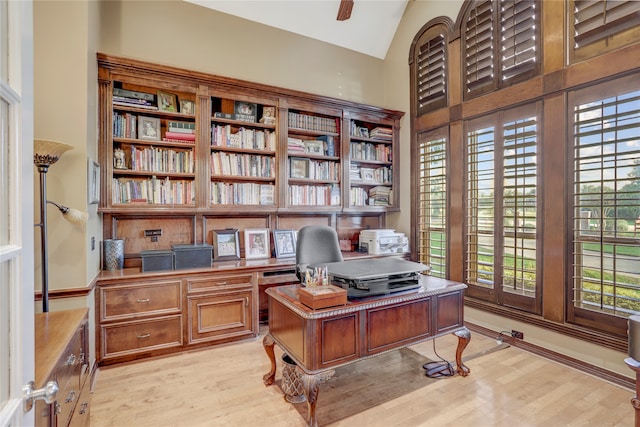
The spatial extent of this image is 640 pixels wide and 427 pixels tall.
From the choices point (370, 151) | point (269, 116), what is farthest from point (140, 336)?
point (370, 151)

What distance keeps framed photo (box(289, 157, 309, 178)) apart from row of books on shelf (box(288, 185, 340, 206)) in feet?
0.43

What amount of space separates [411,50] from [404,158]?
1.38 metres

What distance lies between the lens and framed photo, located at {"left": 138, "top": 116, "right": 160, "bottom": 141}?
3.03 metres

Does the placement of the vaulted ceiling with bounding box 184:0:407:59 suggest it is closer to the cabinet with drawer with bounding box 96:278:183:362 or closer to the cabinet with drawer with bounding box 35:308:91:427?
the cabinet with drawer with bounding box 96:278:183:362

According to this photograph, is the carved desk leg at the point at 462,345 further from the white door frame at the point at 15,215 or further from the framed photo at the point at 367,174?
the white door frame at the point at 15,215

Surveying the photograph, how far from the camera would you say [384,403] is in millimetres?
2109

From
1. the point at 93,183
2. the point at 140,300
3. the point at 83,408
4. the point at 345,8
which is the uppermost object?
the point at 345,8

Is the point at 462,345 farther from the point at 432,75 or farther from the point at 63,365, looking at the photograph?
the point at 432,75

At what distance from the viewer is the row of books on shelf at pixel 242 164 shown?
10.9 feet

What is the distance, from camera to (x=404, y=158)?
14.0ft

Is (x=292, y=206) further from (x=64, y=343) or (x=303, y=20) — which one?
(x=64, y=343)

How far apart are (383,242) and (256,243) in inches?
60.6

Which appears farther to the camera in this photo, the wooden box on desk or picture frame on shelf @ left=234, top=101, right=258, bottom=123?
picture frame on shelf @ left=234, top=101, right=258, bottom=123

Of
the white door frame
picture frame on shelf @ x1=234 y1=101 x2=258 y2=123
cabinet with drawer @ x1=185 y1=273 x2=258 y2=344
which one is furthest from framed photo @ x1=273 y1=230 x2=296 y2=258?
the white door frame
